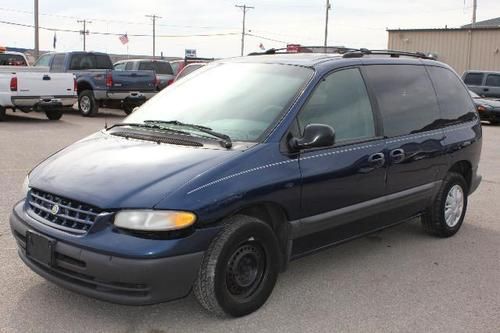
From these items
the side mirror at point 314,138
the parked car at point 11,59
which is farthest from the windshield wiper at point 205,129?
the parked car at point 11,59

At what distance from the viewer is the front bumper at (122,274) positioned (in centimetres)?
326

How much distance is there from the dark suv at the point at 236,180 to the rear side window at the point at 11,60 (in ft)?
51.3

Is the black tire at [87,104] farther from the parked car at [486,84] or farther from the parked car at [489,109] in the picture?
the parked car at [486,84]

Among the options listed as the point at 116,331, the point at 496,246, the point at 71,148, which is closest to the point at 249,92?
the point at 71,148

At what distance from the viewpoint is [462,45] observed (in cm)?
3606

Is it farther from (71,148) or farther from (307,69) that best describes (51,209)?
(307,69)

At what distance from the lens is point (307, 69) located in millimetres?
4418

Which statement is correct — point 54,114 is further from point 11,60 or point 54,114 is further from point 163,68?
point 163,68

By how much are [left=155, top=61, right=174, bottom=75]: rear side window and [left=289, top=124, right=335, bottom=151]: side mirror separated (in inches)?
748

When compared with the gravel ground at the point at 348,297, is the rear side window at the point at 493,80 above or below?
above

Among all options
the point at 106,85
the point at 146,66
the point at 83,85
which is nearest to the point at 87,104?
the point at 83,85

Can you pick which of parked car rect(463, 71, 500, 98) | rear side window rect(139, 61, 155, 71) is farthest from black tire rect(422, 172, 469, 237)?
parked car rect(463, 71, 500, 98)

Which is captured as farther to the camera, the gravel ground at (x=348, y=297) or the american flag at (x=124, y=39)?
the american flag at (x=124, y=39)

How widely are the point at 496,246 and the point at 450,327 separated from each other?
2.13m
